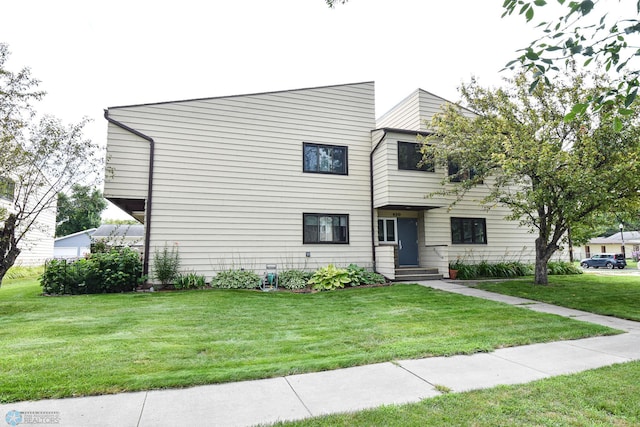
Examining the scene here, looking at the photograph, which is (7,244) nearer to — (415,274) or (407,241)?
(415,274)

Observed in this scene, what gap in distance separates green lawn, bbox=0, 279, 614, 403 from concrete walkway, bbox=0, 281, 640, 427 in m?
0.20

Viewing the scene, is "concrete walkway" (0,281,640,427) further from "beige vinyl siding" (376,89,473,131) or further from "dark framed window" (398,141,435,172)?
"beige vinyl siding" (376,89,473,131)

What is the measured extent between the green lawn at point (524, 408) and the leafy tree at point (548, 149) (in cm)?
629

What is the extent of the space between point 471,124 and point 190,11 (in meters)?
8.42

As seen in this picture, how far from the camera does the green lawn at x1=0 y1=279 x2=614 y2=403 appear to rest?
3.52 m

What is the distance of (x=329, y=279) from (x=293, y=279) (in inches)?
43.5

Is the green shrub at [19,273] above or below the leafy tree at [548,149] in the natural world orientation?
below

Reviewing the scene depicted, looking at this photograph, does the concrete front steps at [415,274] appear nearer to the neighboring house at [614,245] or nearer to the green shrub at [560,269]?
the green shrub at [560,269]

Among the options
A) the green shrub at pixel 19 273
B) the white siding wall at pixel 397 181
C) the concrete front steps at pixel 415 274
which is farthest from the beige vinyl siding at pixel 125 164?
the green shrub at pixel 19 273

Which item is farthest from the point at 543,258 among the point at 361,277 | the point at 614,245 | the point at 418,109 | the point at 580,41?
the point at 614,245

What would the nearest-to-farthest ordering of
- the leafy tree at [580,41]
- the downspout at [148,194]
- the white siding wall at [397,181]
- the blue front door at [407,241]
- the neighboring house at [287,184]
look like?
the leafy tree at [580,41]
the downspout at [148,194]
the neighboring house at [287,184]
the white siding wall at [397,181]
the blue front door at [407,241]

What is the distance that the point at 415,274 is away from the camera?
1185cm

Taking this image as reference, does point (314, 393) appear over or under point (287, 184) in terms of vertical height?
under

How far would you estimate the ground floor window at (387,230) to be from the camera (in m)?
12.7
